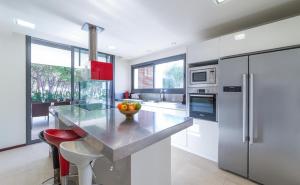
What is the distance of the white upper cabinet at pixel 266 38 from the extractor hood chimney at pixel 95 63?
2143mm

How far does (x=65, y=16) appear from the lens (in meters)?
2.37

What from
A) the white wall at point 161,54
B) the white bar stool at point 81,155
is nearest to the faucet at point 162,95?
the white wall at point 161,54

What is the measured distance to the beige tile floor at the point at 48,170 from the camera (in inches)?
84.3

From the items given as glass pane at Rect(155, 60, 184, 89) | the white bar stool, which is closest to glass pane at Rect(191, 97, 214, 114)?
glass pane at Rect(155, 60, 184, 89)

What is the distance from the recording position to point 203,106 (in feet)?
9.30

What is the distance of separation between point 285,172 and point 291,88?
1.05 meters

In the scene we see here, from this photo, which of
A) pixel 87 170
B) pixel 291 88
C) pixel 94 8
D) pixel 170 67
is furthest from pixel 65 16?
pixel 291 88

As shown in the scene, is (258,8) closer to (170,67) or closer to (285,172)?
(285,172)

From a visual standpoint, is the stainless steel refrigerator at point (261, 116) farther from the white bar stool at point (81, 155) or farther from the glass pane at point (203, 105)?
the white bar stool at point (81, 155)

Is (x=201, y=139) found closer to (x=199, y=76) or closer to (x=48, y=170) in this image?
(x=199, y=76)

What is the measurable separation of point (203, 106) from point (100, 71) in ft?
6.81

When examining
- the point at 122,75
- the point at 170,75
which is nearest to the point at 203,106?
the point at 170,75

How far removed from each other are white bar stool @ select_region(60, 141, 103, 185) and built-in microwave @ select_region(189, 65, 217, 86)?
2.29 meters

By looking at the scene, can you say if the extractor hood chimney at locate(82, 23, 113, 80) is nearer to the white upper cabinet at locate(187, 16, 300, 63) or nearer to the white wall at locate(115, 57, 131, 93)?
the white upper cabinet at locate(187, 16, 300, 63)
